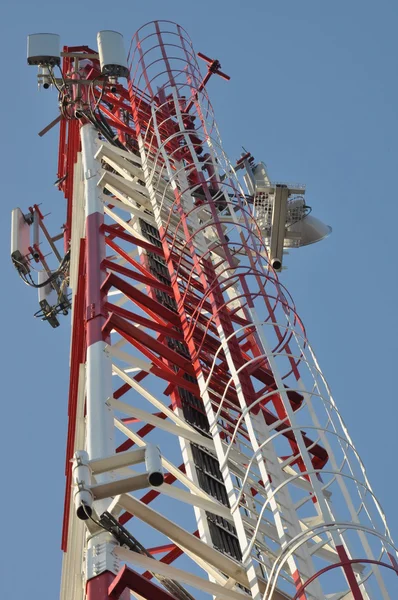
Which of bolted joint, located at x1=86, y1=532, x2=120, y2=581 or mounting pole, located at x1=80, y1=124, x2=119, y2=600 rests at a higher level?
mounting pole, located at x1=80, y1=124, x2=119, y2=600

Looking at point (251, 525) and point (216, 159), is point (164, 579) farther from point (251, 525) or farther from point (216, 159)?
point (216, 159)

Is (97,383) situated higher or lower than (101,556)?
higher

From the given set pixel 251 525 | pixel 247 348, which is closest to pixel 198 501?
pixel 251 525

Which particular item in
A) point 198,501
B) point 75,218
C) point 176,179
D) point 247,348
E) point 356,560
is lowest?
point 356,560

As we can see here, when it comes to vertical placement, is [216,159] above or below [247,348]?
above

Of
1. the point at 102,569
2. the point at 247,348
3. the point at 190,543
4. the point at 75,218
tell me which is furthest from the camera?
the point at 75,218

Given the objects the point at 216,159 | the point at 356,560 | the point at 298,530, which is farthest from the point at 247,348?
the point at 356,560

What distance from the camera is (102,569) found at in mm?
10875

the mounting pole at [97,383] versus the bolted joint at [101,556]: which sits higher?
the mounting pole at [97,383]

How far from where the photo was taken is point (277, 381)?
41.6 feet

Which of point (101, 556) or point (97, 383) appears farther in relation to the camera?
point (97, 383)

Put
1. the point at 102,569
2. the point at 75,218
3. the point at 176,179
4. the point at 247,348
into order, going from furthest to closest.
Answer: the point at 75,218
the point at 176,179
the point at 247,348
the point at 102,569

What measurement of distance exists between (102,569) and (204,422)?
631 centimetres

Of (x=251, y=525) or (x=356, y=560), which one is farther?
(x=251, y=525)
